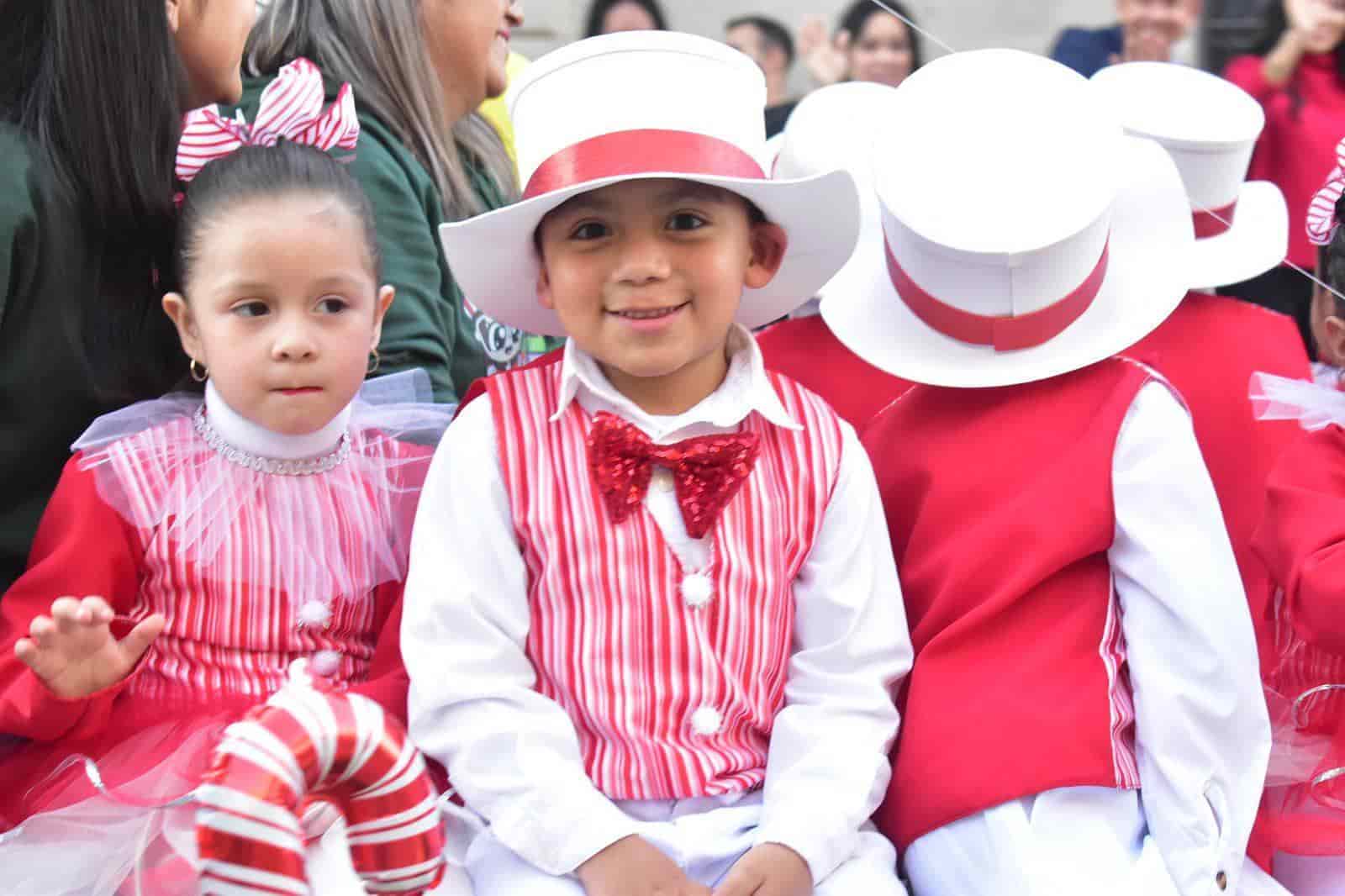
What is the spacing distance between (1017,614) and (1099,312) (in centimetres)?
42

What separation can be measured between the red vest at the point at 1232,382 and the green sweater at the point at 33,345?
156 cm

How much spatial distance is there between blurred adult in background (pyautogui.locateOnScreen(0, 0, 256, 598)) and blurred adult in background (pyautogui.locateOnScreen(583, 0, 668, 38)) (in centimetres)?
371

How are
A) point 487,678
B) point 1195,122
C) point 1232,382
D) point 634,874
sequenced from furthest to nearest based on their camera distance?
point 1195,122
point 1232,382
point 487,678
point 634,874

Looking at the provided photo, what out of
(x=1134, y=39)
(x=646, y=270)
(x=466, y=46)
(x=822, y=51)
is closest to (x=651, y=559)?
(x=646, y=270)

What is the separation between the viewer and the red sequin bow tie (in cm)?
193

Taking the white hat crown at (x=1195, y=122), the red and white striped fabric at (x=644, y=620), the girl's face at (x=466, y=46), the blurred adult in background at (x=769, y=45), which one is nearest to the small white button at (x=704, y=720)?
the red and white striped fabric at (x=644, y=620)

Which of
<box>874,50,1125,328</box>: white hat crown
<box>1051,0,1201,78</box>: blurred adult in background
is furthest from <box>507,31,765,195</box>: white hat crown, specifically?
<box>1051,0,1201,78</box>: blurred adult in background

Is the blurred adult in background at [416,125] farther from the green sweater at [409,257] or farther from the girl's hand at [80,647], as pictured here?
the girl's hand at [80,647]

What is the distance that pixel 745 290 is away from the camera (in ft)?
7.22

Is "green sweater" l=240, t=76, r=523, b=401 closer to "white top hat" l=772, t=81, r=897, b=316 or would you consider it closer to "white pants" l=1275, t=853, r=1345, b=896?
"white top hat" l=772, t=81, r=897, b=316

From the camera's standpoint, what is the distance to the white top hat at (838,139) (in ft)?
8.17

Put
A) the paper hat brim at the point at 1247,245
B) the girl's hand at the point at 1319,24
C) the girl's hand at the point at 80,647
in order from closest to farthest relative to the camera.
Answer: the girl's hand at the point at 80,647 → the paper hat brim at the point at 1247,245 → the girl's hand at the point at 1319,24

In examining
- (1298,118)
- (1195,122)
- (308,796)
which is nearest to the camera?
(308,796)

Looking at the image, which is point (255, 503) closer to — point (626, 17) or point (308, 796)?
point (308, 796)
